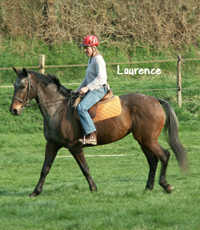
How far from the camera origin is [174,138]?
6.71 m

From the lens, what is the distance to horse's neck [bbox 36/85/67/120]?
21.1 feet

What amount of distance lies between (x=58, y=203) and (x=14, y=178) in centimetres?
292

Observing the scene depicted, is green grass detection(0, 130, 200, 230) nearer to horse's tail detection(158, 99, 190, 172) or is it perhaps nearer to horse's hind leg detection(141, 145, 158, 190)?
horse's hind leg detection(141, 145, 158, 190)

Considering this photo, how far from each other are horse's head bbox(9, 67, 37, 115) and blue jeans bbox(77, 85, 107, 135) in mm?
870

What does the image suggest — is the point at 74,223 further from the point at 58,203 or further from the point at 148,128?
the point at 148,128

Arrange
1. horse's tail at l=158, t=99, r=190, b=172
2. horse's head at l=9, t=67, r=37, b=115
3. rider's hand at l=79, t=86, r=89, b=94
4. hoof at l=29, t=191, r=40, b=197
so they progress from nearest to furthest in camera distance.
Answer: horse's head at l=9, t=67, r=37, b=115 → rider's hand at l=79, t=86, r=89, b=94 → hoof at l=29, t=191, r=40, b=197 → horse's tail at l=158, t=99, r=190, b=172

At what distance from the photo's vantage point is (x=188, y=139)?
12156 mm

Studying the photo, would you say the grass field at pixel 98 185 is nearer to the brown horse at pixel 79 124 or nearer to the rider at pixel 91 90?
the brown horse at pixel 79 124

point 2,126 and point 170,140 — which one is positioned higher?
point 170,140

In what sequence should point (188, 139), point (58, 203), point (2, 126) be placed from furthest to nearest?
point (2, 126) → point (188, 139) → point (58, 203)

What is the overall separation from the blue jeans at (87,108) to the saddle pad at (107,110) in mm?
180

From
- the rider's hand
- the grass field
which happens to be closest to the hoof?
the grass field

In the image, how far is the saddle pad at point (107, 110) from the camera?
255 inches

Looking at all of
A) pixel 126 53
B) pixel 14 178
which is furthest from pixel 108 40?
pixel 14 178
